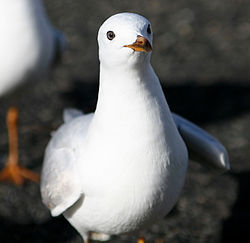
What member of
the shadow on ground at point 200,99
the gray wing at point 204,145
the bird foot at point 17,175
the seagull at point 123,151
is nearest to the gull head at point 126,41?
the seagull at point 123,151

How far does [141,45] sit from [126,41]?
0.25 feet

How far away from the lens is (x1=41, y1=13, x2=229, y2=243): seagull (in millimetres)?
2062

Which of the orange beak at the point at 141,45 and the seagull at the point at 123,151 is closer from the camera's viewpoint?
the orange beak at the point at 141,45

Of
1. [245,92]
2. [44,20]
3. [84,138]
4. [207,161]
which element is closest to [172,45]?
[245,92]

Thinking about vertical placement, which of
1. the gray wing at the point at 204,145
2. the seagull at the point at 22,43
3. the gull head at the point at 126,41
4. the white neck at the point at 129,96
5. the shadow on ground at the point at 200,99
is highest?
the gull head at the point at 126,41

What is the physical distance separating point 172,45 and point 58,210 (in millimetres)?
3300

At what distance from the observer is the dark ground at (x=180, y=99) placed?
3404 millimetres

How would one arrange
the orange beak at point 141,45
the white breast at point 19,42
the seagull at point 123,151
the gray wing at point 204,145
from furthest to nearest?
1. the white breast at point 19,42
2. the gray wing at point 204,145
3. the seagull at point 123,151
4. the orange beak at point 141,45

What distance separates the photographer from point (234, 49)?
17.2 ft

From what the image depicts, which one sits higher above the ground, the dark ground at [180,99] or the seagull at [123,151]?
the seagull at [123,151]

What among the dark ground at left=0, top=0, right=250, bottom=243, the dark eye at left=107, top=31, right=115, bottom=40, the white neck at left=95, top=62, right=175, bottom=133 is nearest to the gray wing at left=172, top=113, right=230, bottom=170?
the white neck at left=95, top=62, right=175, bottom=133

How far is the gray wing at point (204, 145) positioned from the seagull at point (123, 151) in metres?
0.29

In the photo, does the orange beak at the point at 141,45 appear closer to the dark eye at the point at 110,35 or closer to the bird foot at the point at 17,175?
the dark eye at the point at 110,35

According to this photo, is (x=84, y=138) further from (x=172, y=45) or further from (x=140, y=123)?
(x=172, y=45)
